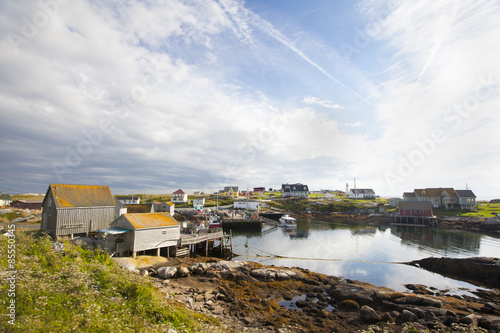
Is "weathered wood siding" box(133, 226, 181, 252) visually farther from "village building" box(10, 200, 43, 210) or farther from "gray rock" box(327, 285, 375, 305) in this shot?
"village building" box(10, 200, 43, 210)

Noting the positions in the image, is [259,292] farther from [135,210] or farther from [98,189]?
[135,210]

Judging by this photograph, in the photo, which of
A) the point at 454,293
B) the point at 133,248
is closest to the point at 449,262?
the point at 454,293

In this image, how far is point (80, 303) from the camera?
9.43 m

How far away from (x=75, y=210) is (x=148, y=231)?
947cm

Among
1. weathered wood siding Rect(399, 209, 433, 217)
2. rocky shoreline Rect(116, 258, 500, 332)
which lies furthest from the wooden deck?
weathered wood siding Rect(399, 209, 433, 217)

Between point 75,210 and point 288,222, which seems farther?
point 288,222

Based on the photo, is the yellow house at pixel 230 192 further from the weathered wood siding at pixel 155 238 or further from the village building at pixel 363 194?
the weathered wood siding at pixel 155 238

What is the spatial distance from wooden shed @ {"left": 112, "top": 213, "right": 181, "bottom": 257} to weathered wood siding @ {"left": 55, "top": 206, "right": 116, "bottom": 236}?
471cm

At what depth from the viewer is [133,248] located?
26.9 metres

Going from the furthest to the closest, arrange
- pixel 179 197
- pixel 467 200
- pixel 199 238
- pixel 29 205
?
1. pixel 179 197
2. pixel 467 200
3. pixel 29 205
4. pixel 199 238

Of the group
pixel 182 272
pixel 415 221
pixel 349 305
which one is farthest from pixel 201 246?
pixel 415 221

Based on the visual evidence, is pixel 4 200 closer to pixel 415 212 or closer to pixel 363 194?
pixel 415 212

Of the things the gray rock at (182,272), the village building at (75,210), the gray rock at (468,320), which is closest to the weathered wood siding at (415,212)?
the gray rock at (468,320)

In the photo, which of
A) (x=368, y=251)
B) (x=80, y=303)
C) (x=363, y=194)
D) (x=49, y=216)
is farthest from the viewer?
(x=363, y=194)
